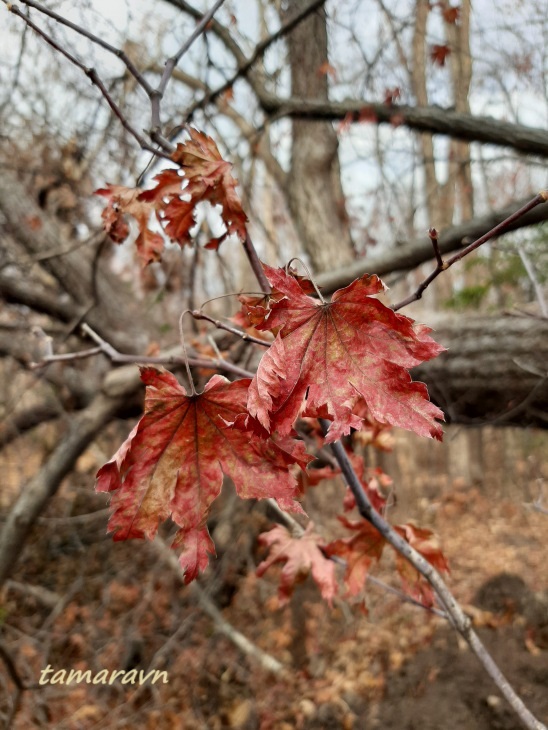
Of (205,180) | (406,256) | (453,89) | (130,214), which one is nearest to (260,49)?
(406,256)

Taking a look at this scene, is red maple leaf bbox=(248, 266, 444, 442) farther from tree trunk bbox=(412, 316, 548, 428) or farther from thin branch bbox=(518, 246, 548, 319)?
tree trunk bbox=(412, 316, 548, 428)

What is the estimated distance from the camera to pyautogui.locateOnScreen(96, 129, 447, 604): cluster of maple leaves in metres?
0.87

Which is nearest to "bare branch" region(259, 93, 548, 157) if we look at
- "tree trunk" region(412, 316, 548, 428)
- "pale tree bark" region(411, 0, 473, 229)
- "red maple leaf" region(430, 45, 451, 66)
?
"pale tree bark" region(411, 0, 473, 229)

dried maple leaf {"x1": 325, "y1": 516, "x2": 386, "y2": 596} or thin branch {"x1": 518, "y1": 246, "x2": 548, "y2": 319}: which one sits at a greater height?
thin branch {"x1": 518, "y1": 246, "x2": 548, "y2": 319}

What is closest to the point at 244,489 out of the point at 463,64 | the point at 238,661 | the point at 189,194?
the point at 189,194

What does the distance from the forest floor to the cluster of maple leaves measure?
1.51 meters

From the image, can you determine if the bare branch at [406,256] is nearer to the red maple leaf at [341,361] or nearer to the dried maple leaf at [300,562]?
the dried maple leaf at [300,562]

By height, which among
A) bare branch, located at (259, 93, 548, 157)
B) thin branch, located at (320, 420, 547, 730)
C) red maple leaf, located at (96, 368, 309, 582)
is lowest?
thin branch, located at (320, 420, 547, 730)

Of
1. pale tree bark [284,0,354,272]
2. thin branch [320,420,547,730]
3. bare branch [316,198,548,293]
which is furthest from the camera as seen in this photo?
Result: pale tree bark [284,0,354,272]

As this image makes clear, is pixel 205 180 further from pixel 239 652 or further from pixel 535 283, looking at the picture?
pixel 239 652

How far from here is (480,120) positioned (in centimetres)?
306

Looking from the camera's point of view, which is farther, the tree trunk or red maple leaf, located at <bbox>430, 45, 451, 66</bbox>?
red maple leaf, located at <bbox>430, 45, 451, 66</bbox>

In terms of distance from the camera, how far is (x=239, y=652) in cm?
367

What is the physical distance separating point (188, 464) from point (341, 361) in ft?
1.34
